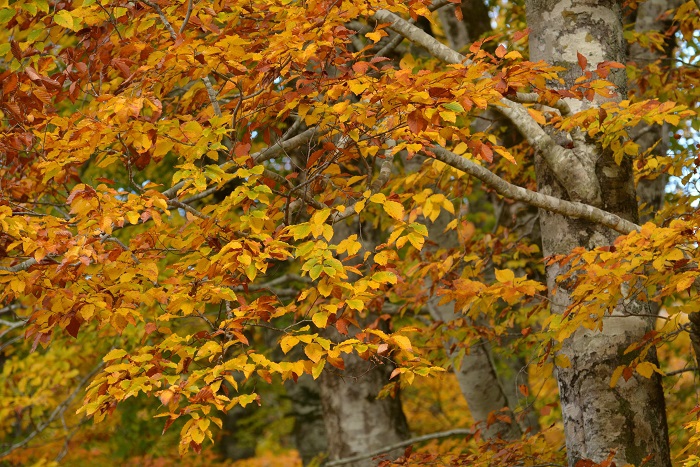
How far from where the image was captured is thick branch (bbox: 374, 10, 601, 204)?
153 inches

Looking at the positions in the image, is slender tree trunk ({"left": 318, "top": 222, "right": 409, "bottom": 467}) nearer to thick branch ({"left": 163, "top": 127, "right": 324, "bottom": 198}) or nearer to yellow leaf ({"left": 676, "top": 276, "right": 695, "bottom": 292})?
thick branch ({"left": 163, "top": 127, "right": 324, "bottom": 198})

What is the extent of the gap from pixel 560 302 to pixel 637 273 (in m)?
0.80

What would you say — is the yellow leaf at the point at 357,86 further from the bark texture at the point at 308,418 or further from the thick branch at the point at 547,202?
the bark texture at the point at 308,418

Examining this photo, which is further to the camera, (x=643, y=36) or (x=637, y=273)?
(x=643, y=36)

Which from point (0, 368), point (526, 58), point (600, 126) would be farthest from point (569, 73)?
point (0, 368)

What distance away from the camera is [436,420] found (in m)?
12.9

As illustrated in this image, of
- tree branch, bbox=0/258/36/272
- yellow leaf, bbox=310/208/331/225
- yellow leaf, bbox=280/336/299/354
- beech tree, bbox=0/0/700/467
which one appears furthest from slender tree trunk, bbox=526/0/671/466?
tree branch, bbox=0/258/36/272

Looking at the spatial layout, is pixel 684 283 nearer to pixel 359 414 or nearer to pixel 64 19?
pixel 64 19

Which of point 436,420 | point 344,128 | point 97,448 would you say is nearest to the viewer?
point 344,128

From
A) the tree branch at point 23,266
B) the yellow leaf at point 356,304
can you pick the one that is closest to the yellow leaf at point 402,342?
the yellow leaf at point 356,304

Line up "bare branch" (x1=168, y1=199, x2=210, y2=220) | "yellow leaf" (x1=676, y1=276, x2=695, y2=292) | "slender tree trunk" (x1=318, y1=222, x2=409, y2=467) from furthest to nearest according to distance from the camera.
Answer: "slender tree trunk" (x1=318, y1=222, x2=409, y2=467) → "bare branch" (x1=168, y1=199, x2=210, y2=220) → "yellow leaf" (x1=676, y1=276, x2=695, y2=292)

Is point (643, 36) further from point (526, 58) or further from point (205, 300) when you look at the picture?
point (205, 300)

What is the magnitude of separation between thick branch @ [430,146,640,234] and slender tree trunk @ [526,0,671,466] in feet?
0.50

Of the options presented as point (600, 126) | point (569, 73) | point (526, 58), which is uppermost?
point (526, 58)
